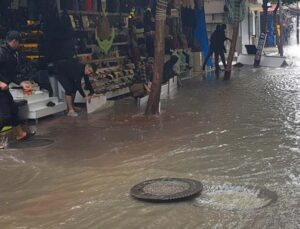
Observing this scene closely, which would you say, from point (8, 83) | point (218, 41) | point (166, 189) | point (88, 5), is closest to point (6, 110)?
point (8, 83)

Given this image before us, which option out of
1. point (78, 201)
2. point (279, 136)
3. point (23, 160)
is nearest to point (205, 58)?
point (279, 136)

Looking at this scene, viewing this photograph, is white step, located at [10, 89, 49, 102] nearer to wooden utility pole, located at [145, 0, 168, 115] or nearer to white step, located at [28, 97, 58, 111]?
white step, located at [28, 97, 58, 111]

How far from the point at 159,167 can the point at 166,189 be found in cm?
103

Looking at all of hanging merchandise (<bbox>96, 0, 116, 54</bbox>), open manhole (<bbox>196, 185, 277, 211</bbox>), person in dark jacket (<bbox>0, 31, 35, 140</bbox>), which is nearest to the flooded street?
open manhole (<bbox>196, 185, 277, 211</bbox>)

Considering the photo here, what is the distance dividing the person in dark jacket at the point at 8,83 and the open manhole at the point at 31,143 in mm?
146

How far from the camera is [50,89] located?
37.6ft

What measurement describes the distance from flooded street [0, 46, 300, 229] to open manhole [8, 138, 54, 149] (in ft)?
0.64

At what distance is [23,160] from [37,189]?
4.90 ft

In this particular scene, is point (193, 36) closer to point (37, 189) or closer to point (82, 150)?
point (82, 150)

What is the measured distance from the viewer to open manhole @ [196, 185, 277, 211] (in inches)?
200

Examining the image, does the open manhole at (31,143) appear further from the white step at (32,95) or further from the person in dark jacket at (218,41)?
the person in dark jacket at (218,41)

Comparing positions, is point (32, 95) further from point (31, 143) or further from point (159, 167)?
point (159, 167)

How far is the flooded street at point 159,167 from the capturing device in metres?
4.89

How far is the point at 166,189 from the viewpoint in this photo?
18.4 ft
